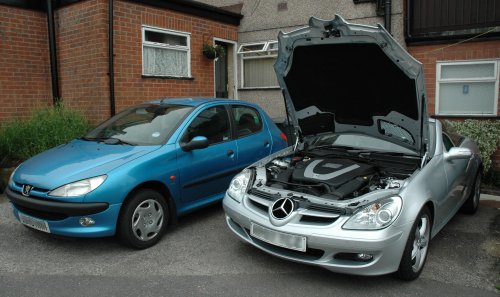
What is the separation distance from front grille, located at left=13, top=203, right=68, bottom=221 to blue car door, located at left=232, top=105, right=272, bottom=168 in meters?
2.27

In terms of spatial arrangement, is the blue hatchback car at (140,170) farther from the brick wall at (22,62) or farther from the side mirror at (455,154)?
the brick wall at (22,62)

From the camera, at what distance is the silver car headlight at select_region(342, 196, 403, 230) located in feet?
10.9

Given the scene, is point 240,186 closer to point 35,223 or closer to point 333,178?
point 333,178

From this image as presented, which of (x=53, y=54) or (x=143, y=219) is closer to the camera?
(x=143, y=219)

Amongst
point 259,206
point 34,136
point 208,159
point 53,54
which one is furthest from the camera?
point 53,54

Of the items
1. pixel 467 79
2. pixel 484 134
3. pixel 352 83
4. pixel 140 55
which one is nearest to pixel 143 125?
pixel 352 83

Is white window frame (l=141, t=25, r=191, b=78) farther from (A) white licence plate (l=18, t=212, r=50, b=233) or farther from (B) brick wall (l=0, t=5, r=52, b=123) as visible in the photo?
(A) white licence plate (l=18, t=212, r=50, b=233)

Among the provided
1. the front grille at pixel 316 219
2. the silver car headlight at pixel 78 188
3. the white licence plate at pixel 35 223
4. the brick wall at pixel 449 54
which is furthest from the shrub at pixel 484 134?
the white licence plate at pixel 35 223

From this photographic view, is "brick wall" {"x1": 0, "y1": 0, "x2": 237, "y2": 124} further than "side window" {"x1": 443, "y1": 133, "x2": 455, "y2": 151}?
Yes

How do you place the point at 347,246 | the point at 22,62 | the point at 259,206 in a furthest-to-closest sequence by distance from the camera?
the point at 22,62 → the point at 259,206 → the point at 347,246

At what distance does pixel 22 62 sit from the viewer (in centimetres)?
842

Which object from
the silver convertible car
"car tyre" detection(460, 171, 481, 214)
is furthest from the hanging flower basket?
"car tyre" detection(460, 171, 481, 214)

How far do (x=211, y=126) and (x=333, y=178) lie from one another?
6.33 ft

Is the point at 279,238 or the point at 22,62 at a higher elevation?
the point at 22,62
